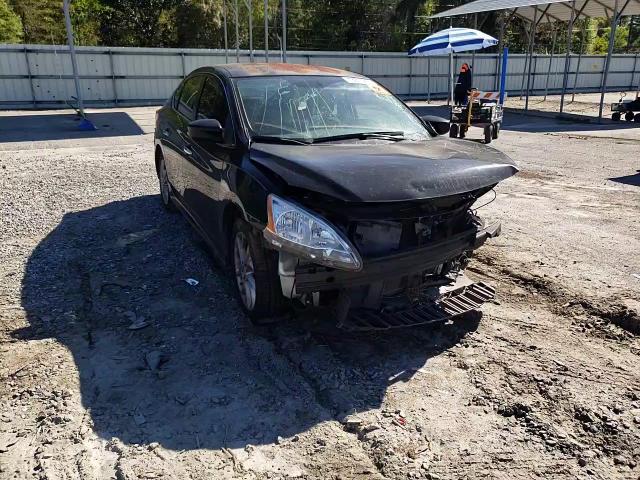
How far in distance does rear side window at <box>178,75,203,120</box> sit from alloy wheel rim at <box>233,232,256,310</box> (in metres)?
1.81

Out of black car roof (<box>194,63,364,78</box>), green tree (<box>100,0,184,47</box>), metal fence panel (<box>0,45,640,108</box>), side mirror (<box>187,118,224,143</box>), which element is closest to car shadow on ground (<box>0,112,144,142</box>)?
metal fence panel (<box>0,45,640,108</box>)

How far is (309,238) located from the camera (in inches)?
120

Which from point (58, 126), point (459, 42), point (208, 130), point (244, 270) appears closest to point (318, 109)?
point (208, 130)

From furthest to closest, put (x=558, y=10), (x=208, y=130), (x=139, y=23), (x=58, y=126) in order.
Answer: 1. (x=139, y=23)
2. (x=558, y=10)
3. (x=58, y=126)
4. (x=208, y=130)

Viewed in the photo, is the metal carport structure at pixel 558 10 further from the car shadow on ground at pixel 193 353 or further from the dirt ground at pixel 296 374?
the car shadow on ground at pixel 193 353

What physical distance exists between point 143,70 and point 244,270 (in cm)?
2072

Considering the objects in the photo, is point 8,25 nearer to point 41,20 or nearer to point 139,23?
point 41,20

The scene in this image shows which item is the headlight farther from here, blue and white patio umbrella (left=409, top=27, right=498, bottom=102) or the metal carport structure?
the metal carport structure

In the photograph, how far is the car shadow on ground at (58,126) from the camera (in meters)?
13.5

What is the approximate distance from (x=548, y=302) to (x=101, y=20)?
1457 inches

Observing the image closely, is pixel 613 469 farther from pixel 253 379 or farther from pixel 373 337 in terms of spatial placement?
pixel 253 379

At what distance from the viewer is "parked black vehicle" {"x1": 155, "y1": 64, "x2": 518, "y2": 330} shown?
308cm

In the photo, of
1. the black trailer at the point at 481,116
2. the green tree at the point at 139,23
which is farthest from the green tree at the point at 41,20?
the black trailer at the point at 481,116

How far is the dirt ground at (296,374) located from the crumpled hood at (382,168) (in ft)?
3.62
